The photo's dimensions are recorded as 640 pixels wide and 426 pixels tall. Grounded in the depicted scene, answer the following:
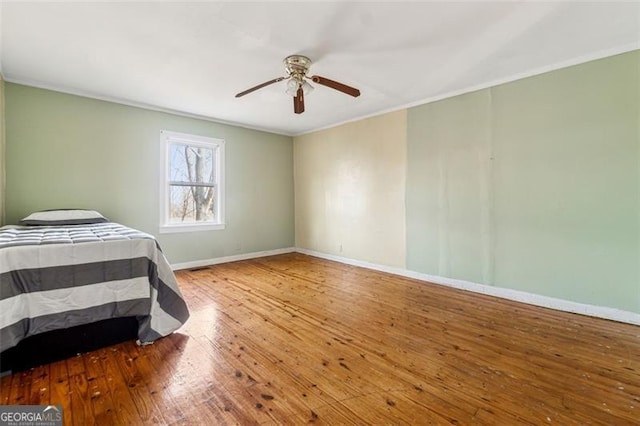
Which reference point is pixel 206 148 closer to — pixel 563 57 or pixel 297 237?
pixel 297 237

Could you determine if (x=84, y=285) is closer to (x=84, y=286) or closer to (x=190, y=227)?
(x=84, y=286)

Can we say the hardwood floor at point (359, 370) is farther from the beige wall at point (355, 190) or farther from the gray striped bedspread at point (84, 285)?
the beige wall at point (355, 190)

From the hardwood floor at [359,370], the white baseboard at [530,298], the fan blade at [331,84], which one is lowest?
the hardwood floor at [359,370]

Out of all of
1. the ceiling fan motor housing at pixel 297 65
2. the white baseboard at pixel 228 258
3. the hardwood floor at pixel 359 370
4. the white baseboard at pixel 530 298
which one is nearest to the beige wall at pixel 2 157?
the white baseboard at pixel 228 258

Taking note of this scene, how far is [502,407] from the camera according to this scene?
A: 1.55 metres

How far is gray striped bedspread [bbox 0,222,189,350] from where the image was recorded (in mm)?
1767

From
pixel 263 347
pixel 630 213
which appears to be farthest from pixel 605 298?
pixel 263 347

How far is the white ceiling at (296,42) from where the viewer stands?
2072mm

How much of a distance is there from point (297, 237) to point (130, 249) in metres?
4.06

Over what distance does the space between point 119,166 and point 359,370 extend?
406 centimetres

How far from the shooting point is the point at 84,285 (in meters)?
2.00

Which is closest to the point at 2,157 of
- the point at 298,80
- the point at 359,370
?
the point at 298,80

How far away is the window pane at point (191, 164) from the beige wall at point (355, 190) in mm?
1772

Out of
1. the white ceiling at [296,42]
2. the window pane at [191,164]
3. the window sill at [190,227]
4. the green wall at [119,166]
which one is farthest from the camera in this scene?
the window pane at [191,164]
